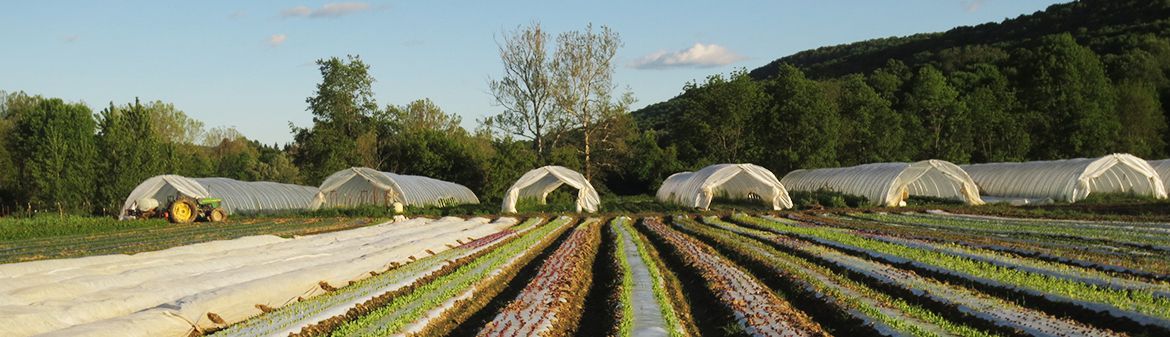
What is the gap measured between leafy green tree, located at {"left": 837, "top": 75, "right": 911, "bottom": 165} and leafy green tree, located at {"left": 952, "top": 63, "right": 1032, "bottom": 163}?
5469mm

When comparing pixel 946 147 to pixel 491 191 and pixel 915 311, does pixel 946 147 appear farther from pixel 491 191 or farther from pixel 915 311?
pixel 915 311

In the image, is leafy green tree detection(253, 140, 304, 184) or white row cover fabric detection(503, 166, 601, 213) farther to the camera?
leafy green tree detection(253, 140, 304, 184)

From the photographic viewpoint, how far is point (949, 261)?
1609cm

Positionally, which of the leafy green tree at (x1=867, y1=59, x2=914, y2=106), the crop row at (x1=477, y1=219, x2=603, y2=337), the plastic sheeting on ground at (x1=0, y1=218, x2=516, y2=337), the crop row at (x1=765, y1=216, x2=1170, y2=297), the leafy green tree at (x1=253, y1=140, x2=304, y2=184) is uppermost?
the leafy green tree at (x1=867, y1=59, x2=914, y2=106)

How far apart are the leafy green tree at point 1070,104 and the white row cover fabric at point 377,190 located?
123 feet

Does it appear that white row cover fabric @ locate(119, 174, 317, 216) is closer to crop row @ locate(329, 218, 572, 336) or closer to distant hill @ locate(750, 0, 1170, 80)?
crop row @ locate(329, 218, 572, 336)

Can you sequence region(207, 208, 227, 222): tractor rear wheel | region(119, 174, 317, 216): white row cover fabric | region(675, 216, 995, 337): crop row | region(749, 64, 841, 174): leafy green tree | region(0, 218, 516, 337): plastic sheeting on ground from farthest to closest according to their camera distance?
region(749, 64, 841, 174): leafy green tree → region(119, 174, 317, 216): white row cover fabric → region(207, 208, 227, 222): tractor rear wheel → region(675, 216, 995, 337): crop row → region(0, 218, 516, 337): plastic sheeting on ground

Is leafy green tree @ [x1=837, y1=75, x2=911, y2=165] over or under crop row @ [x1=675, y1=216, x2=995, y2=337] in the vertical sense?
over

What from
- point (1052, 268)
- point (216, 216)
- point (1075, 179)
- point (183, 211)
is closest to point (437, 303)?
point (1052, 268)

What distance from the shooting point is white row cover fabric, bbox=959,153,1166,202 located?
38.6 meters

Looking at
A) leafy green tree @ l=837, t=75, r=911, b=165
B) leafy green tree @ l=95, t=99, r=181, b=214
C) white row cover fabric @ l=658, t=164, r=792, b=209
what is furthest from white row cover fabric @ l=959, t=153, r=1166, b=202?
leafy green tree @ l=95, t=99, r=181, b=214

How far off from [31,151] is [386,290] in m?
53.1

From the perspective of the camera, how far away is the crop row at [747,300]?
10.4 meters

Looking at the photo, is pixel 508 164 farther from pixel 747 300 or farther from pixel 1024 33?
pixel 1024 33
